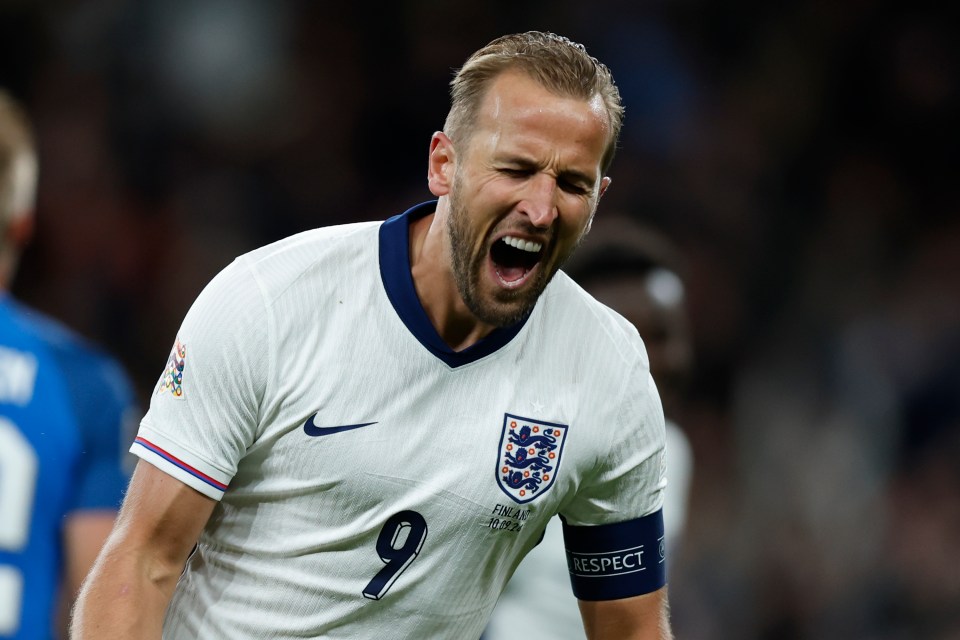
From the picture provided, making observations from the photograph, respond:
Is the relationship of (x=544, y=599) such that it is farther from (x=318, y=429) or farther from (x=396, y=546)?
(x=318, y=429)

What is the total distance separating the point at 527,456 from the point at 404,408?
28cm

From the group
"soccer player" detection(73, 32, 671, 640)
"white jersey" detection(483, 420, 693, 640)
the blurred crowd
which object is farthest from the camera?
the blurred crowd

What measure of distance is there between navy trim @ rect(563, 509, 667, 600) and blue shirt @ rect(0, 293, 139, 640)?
1.46 m

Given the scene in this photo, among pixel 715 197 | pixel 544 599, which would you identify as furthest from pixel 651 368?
pixel 715 197

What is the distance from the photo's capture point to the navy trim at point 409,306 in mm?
2785

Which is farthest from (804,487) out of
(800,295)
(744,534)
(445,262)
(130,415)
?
(445,262)

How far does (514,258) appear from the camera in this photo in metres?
2.85

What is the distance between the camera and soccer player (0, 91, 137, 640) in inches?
145

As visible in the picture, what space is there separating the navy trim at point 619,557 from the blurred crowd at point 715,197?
13.9 feet

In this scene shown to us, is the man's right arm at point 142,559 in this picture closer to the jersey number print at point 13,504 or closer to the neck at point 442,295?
the neck at point 442,295

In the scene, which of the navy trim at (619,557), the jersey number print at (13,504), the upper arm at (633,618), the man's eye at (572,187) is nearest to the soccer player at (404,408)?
the man's eye at (572,187)

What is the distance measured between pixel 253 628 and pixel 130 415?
1447 millimetres

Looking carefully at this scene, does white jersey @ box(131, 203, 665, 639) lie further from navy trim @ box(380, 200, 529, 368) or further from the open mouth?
the open mouth

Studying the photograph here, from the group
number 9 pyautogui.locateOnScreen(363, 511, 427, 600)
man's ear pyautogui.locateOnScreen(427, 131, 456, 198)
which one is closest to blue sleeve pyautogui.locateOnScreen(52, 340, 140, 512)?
number 9 pyautogui.locateOnScreen(363, 511, 427, 600)
